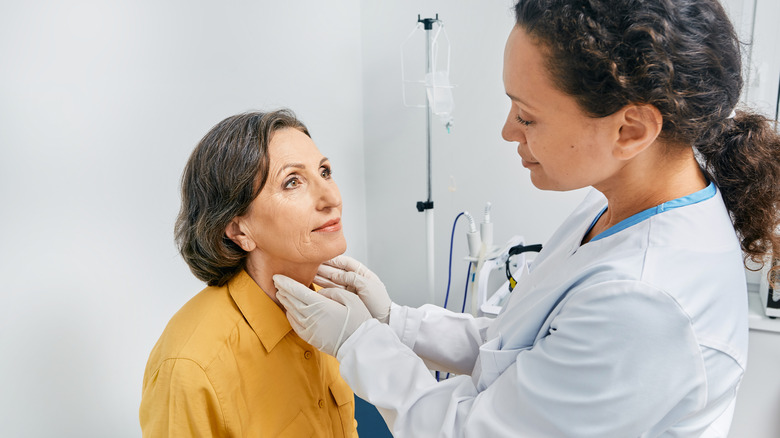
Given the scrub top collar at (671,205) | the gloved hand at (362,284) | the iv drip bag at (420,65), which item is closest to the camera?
the scrub top collar at (671,205)

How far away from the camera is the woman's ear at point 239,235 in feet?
3.70

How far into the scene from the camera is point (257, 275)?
120 centimetres

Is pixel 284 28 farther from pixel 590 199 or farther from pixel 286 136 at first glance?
pixel 590 199

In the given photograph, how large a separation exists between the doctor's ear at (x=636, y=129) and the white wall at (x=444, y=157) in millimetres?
1576

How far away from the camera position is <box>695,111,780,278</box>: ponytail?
86 cm

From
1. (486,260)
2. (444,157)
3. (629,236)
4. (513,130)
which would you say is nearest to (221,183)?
(513,130)

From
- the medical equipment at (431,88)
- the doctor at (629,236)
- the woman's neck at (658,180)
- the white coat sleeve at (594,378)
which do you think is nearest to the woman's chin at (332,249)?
the doctor at (629,236)

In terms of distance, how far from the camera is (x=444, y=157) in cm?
256

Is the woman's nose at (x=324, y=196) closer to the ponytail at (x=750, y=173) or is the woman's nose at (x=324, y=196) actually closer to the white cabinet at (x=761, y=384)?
the ponytail at (x=750, y=173)

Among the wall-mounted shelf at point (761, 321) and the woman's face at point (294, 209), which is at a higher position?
the woman's face at point (294, 209)

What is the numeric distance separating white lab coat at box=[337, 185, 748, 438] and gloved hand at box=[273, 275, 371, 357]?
7.7 inches

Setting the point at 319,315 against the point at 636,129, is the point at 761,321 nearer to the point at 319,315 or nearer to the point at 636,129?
the point at 636,129

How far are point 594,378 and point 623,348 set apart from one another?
0.20ft

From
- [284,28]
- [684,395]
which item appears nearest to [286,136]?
[684,395]
